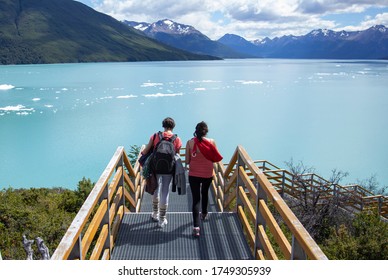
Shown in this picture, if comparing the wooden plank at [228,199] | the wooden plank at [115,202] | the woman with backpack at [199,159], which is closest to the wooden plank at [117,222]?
the wooden plank at [115,202]

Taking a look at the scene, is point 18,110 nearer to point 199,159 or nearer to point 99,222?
point 199,159

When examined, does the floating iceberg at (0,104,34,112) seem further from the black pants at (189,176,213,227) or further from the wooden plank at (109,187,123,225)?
the black pants at (189,176,213,227)

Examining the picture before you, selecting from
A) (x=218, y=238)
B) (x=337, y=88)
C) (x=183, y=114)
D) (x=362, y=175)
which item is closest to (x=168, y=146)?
(x=218, y=238)

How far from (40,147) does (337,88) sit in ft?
203

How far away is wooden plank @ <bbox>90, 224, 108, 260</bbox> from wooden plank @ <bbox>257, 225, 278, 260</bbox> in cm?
154

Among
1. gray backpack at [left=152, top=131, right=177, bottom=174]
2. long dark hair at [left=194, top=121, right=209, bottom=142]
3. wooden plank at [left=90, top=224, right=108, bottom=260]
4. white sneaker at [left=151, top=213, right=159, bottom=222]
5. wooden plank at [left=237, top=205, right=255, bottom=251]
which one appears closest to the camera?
wooden plank at [left=90, top=224, right=108, bottom=260]

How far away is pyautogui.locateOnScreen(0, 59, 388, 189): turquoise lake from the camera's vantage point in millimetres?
36188

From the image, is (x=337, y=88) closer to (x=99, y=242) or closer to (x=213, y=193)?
(x=213, y=193)

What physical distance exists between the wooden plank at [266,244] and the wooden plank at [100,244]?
1535 mm

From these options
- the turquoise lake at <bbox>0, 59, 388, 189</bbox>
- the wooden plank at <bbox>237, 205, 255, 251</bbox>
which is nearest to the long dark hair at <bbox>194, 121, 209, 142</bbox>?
the wooden plank at <bbox>237, 205, 255, 251</bbox>

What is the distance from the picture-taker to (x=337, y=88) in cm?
8362

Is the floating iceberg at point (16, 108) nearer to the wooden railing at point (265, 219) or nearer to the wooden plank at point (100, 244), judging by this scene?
the wooden railing at point (265, 219)

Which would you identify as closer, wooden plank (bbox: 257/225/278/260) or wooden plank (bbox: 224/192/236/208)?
wooden plank (bbox: 257/225/278/260)
